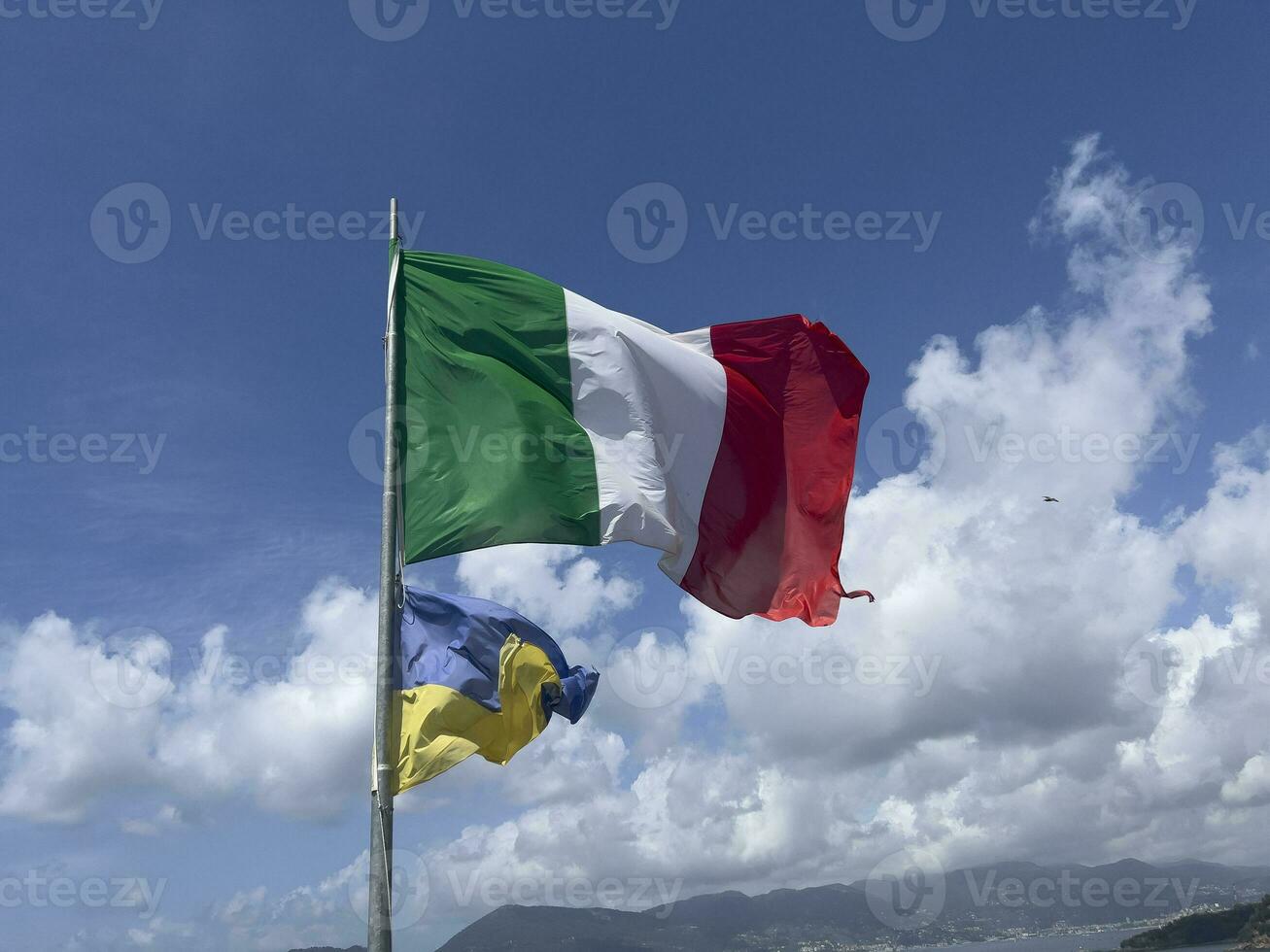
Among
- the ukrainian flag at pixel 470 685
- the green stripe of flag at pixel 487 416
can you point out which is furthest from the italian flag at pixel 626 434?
the ukrainian flag at pixel 470 685

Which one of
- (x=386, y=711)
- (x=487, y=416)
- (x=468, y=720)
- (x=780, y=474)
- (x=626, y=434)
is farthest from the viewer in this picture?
(x=780, y=474)

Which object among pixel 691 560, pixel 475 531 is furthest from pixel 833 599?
pixel 475 531

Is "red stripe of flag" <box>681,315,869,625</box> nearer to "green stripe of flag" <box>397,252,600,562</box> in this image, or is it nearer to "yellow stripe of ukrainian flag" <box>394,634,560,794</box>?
"yellow stripe of ukrainian flag" <box>394,634,560,794</box>

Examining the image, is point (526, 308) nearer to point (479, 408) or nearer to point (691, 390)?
point (479, 408)

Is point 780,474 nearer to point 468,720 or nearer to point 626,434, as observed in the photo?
point 626,434

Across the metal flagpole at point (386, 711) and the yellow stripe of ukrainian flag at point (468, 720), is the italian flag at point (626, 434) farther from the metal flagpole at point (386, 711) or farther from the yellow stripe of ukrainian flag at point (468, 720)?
the yellow stripe of ukrainian flag at point (468, 720)

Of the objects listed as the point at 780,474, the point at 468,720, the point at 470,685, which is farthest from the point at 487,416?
the point at 780,474

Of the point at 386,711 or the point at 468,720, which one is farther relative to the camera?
the point at 468,720
